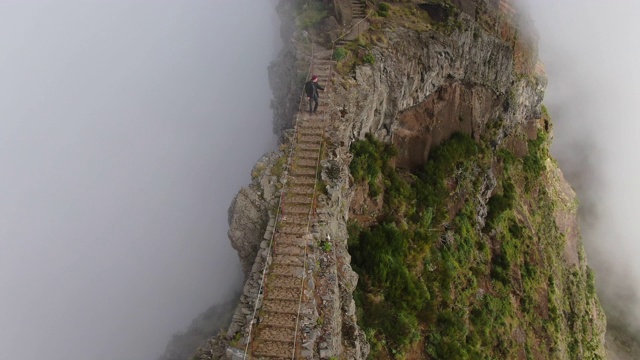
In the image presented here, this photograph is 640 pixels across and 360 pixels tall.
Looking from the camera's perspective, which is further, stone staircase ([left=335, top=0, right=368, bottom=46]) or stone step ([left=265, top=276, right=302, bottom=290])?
stone staircase ([left=335, top=0, right=368, bottom=46])

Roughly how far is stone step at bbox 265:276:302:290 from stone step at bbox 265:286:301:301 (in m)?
0.03

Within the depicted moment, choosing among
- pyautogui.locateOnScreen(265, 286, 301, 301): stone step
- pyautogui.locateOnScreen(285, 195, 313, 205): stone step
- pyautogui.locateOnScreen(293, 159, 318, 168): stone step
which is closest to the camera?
pyautogui.locateOnScreen(265, 286, 301, 301): stone step

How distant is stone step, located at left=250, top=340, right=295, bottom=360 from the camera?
1327 cm

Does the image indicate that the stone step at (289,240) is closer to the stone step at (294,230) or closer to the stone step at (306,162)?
the stone step at (294,230)

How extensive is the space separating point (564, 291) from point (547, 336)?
10088mm

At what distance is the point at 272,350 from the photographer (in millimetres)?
13391

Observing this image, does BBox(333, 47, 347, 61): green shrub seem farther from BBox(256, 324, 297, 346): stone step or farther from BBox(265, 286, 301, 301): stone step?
BBox(256, 324, 297, 346): stone step

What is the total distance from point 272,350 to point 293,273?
274 cm

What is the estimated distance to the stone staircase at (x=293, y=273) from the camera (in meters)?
13.5

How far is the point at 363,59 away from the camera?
25672 millimetres

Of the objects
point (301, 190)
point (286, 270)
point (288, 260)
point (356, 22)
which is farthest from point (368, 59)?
point (286, 270)

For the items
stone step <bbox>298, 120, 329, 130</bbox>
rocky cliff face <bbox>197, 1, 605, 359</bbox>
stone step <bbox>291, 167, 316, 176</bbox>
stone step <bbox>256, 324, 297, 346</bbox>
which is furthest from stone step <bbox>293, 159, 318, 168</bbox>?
stone step <bbox>256, 324, 297, 346</bbox>

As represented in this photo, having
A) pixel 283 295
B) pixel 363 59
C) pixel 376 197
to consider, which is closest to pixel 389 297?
pixel 376 197

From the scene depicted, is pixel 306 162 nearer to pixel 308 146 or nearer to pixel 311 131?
pixel 308 146
